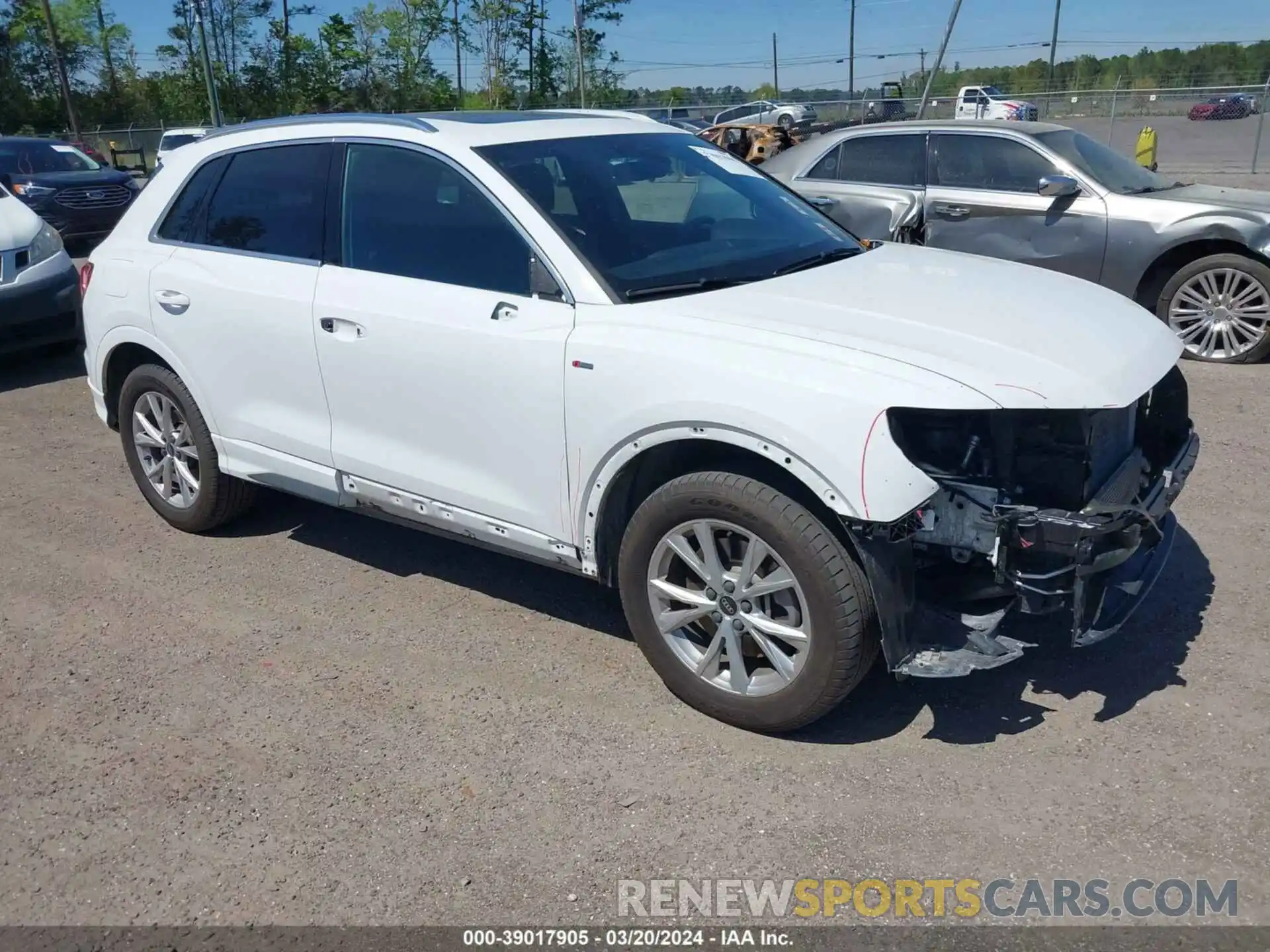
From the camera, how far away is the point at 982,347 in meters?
3.24

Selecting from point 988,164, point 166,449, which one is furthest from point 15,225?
point 988,164

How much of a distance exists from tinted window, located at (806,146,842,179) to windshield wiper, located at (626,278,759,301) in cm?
562

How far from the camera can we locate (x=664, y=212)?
169 inches

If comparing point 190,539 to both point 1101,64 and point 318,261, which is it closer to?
point 318,261

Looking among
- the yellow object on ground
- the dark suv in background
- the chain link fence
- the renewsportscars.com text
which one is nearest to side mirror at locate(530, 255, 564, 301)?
the renewsportscars.com text

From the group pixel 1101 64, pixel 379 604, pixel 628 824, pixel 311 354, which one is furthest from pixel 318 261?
pixel 1101 64

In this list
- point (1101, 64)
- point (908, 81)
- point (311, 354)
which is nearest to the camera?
point (311, 354)

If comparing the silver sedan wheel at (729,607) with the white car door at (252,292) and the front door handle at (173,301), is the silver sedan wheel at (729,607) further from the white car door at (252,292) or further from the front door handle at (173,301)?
the front door handle at (173,301)

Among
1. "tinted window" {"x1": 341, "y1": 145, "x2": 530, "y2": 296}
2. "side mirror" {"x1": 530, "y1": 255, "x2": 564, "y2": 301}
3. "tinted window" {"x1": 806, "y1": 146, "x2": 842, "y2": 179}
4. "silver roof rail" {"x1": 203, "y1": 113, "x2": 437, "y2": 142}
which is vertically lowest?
"tinted window" {"x1": 806, "y1": 146, "x2": 842, "y2": 179}

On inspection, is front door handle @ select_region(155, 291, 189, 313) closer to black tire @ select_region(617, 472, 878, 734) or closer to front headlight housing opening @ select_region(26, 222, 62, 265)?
black tire @ select_region(617, 472, 878, 734)

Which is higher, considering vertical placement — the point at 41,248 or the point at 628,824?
the point at 41,248

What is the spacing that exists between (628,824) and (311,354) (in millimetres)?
2252

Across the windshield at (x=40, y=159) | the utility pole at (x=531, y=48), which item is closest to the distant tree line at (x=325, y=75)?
the utility pole at (x=531, y=48)

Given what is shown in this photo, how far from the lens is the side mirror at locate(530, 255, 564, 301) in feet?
12.0
